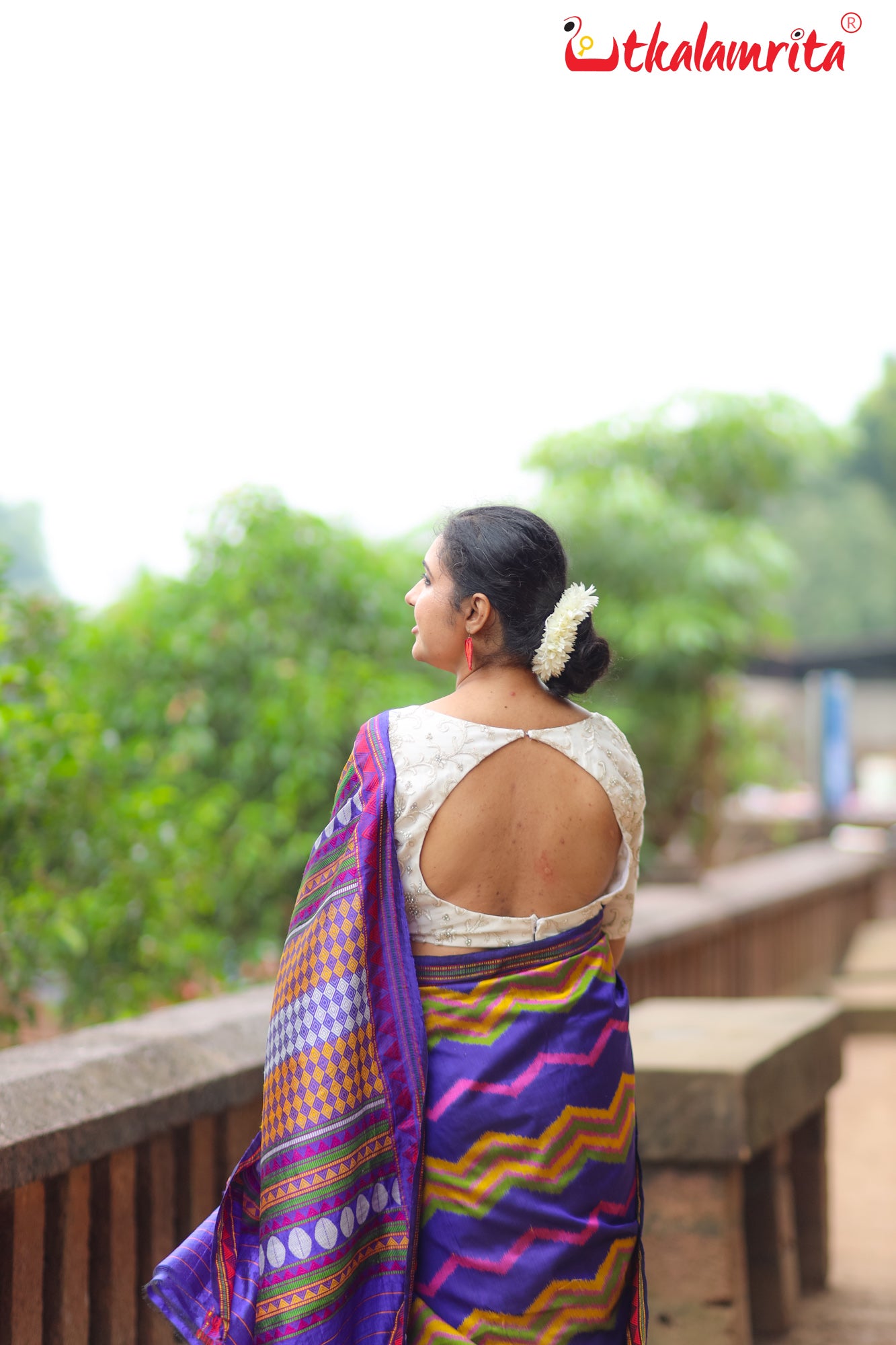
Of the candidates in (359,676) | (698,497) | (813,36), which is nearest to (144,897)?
(359,676)

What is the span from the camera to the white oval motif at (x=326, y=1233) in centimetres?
157

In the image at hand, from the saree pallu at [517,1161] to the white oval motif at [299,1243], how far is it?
15 cm

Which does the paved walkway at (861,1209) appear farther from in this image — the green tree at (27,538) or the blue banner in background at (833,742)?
the green tree at (27,538)

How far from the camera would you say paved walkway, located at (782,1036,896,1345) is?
308 cm

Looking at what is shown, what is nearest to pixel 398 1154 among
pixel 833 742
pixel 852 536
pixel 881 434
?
pixel 833 742

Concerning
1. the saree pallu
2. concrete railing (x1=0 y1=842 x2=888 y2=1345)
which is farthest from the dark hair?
concrete railing (x1=0 y1=842 x2=888 y2=1345)

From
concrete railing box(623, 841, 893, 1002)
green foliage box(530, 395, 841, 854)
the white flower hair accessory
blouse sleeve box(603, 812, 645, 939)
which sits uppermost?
green foliage box(530, 395, 841, 854)

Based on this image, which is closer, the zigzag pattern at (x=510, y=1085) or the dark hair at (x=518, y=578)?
the zigzag pattern at (x=510, y=1085)

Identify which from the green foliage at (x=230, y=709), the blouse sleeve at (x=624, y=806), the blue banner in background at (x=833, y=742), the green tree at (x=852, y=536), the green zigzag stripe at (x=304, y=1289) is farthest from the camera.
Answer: the green tree at (x=852, y=536)

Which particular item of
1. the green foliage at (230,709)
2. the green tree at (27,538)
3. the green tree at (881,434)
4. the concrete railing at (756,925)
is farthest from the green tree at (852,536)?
the green foliage at (230,709)

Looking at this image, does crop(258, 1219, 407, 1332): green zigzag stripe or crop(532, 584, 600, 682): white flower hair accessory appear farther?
crop(532, 584, 600, 682): white flower hair accessory

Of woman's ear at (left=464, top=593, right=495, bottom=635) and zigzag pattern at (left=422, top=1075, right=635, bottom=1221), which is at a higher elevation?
woman's ear at (left=464, top=593, right=495, bottom=635)

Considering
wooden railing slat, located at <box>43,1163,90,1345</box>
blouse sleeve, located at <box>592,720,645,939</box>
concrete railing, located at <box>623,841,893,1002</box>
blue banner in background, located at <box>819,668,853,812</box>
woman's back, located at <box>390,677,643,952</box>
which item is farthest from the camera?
blue banner in background, located at <box>819,668,853,812</box>

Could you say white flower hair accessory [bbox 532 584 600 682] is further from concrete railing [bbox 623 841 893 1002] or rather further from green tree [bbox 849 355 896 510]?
green tree [bbox 849 355 896 510]
